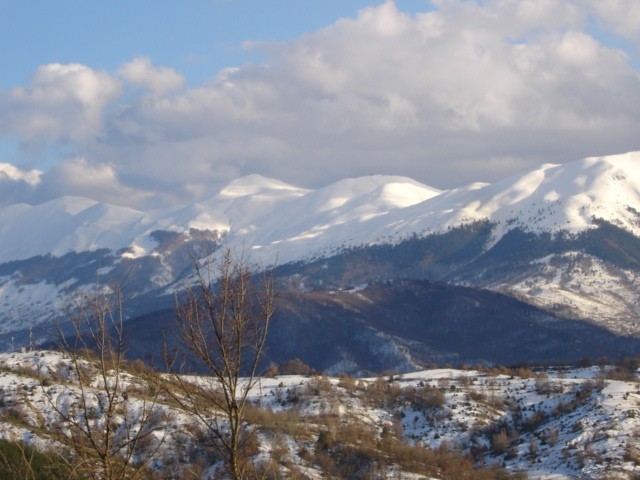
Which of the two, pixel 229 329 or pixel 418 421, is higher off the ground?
pixel 229 329

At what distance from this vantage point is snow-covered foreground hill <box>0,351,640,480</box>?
114 meters

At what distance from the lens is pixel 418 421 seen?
14162cm

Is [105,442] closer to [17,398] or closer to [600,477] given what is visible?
[600,477]

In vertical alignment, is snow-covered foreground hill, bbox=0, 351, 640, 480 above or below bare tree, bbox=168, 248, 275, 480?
below

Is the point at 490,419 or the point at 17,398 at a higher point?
the point at 17,398

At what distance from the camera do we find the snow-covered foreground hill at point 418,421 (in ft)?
373

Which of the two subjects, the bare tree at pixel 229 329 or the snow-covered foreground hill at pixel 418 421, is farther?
the snow-covered foreground hill at pixel 418 421

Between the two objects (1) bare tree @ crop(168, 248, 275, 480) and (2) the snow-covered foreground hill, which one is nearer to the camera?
(1) bare tree @ crop(168, 248, 275, 480)

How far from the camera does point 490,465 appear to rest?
124500mm

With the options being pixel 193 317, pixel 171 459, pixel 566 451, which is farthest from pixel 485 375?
pixel 193 317

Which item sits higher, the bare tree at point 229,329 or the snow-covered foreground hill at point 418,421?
the bare tree at point 229,329

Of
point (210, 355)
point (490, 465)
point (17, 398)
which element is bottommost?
point (490, 465)

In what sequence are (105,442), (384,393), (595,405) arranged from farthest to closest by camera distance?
1. (384,393)
2. (595,405)
3. (105,442)

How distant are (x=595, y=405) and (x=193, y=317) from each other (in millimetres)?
111392
